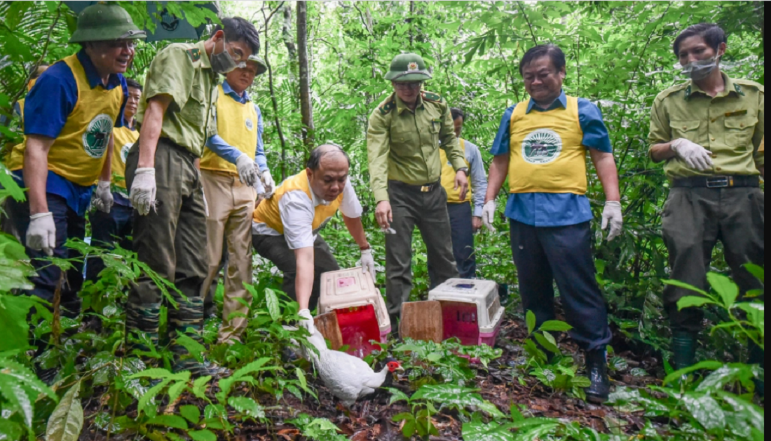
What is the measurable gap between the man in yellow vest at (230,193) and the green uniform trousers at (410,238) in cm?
109

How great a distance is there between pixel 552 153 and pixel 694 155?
77cm

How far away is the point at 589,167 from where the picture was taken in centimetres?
412

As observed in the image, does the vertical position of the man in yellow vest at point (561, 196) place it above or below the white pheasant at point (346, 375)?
above

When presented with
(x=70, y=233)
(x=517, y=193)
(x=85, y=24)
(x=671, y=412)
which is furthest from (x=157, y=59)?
(x=671, y=412)

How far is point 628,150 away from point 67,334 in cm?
407

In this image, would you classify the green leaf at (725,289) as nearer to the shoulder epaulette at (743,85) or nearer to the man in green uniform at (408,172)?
the shoulder epaulette at (743,85)

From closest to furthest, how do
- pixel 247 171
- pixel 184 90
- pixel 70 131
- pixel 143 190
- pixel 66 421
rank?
pixel 66 421
pixel 143 190
pixel 70 131
pixel 184 90
pixel 247 171

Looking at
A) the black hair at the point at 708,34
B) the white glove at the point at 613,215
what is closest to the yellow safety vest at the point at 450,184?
the white glove at the point at 613,215

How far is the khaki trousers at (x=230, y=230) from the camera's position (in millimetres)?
3654

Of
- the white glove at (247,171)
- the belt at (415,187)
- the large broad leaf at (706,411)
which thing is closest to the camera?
the large broad leaf at (706,411)

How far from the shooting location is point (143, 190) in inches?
100

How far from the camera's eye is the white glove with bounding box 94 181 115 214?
3320 mm

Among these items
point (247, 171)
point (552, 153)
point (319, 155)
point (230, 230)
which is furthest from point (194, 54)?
point (552, 153)

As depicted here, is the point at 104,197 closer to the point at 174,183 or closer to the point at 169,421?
the point at 174,183
